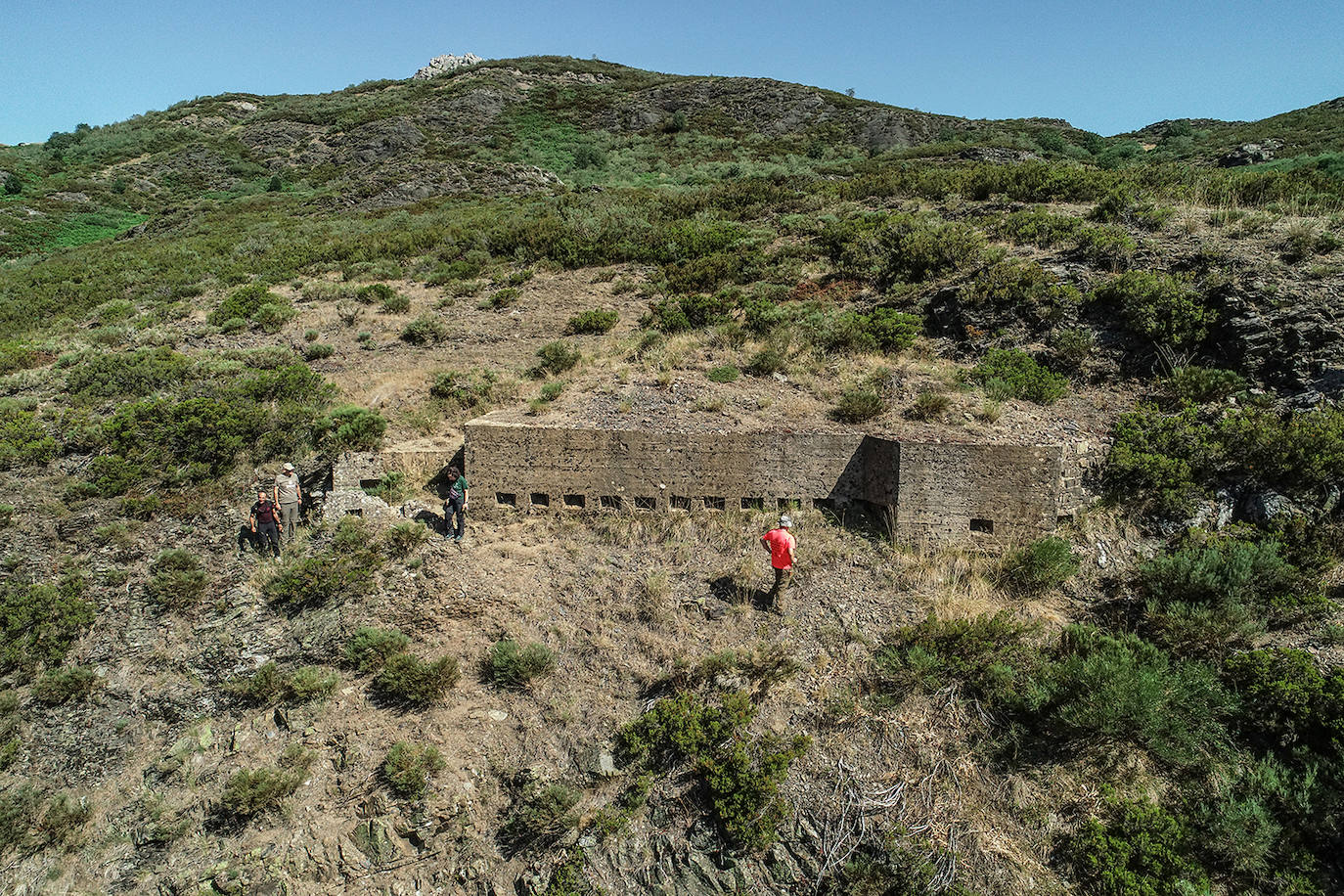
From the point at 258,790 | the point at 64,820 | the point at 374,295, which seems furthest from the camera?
the point at 374,295

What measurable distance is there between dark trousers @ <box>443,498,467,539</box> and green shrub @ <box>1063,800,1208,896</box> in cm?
791

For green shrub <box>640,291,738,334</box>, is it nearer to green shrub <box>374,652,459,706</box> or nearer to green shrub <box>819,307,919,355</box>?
green shrub <box>819,307,919,355</box>

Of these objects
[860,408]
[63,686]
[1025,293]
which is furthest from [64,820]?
[1025,293]

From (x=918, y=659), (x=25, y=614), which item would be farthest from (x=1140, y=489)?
(x=25, y=614)

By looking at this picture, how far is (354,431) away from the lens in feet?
36.0

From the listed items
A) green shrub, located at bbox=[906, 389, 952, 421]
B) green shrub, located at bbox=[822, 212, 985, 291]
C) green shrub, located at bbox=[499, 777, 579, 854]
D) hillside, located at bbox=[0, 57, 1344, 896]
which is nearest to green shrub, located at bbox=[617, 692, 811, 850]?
hillside, located at bbox=[0, 57, 1344, 896]

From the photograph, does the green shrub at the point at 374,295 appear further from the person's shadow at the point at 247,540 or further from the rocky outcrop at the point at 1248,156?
the rocky outcrop at the point at 1248,156

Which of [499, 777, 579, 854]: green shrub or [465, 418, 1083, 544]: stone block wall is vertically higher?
[465, 418, 1083, 544]: stone block wall

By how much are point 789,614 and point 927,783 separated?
7.59ft

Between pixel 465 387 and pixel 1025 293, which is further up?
pixel 1025 293

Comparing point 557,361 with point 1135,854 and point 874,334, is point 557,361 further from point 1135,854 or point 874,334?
point 1135,854

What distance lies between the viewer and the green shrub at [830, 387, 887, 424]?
9.81 meters

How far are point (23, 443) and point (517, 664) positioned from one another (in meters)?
9.93

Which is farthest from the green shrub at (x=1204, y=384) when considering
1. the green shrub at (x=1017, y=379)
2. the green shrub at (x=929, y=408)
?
the green shrub at (x=929, y=408)
